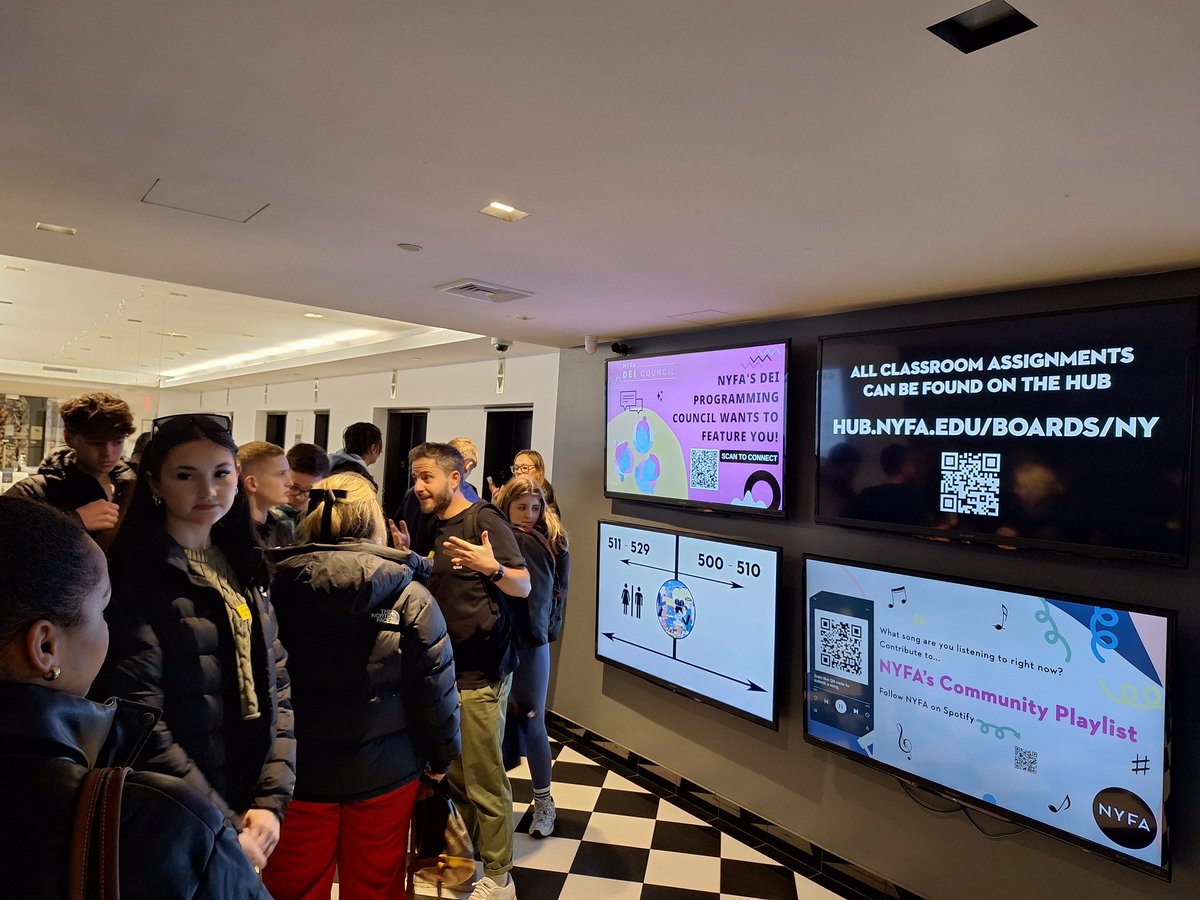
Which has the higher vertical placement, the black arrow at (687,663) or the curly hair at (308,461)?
the curly hair at (308,461)

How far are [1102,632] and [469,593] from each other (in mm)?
2090

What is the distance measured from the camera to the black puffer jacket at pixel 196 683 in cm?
144

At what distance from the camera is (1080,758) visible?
228 cm

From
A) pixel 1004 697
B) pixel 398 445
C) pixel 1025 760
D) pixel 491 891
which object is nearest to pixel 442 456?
pixel 491 891

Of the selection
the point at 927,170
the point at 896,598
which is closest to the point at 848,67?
the point at 927,170

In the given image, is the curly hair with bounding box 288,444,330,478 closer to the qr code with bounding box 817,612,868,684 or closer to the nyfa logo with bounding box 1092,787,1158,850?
the qr code with bounding box 817,612,868,684

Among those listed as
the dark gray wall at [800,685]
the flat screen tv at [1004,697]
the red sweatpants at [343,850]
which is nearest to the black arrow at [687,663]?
the dark gray wall at [800,685]

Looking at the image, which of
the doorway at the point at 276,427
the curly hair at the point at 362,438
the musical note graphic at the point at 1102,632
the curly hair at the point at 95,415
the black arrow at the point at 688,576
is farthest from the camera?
the doorway at the point at 276,427

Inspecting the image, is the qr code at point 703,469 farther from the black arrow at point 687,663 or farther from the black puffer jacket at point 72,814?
the black puffer jacket at point 72,814

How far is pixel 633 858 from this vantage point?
3.13 metres

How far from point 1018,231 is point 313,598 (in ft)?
6.90

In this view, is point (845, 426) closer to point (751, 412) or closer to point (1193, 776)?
point (751, 412)

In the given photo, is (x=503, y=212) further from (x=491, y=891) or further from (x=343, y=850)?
(x=491, y=891)

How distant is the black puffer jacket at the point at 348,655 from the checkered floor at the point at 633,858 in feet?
4.28
